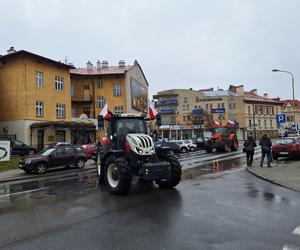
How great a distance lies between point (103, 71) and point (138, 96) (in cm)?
719

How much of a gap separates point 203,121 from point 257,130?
17388 millimetres

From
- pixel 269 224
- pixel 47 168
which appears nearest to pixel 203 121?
pixel 47 168

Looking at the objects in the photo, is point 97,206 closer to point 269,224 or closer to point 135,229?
point 135,229

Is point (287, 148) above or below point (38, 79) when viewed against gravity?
below

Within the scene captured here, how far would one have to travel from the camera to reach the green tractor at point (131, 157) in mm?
9070

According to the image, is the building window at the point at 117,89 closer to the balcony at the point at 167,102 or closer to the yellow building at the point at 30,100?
the yellow building at the point at 30,100

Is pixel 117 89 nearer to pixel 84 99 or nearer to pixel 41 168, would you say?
pixel 84 99

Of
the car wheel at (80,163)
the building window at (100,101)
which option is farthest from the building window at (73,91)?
the car wheel at (80,163)

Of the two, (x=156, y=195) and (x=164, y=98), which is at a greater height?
Result: (x=164, y=98)

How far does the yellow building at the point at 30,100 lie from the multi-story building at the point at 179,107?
40626 millimetres

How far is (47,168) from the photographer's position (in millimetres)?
17812

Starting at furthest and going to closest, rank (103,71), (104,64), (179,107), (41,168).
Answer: (179,107), (104,64), (103,71), (41,168)

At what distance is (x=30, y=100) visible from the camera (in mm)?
31141

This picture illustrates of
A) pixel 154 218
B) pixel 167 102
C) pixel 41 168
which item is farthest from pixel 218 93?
pixel 154 218
